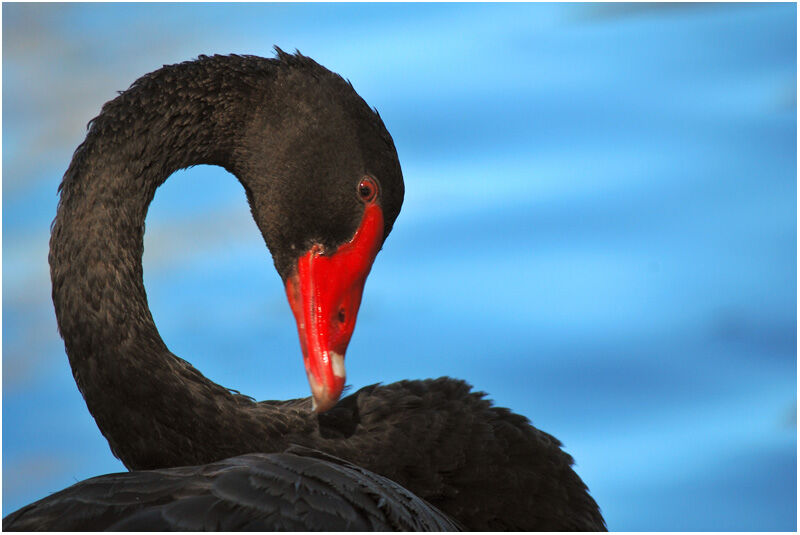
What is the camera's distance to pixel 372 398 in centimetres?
195

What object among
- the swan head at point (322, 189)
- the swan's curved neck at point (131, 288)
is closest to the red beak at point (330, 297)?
the swan head at point (322, 189)

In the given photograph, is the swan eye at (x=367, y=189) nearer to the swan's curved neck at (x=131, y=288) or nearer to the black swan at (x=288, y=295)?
the black swan at (x=288, y=295)

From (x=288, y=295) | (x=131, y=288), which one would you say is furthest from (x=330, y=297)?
(x=131, y=288)

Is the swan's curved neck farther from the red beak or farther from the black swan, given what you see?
the red beak

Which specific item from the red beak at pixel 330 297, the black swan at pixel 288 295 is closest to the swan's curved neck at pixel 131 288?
the black swan at pixel 288 295

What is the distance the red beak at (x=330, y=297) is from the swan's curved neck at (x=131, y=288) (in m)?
0.15

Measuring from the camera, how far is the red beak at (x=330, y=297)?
1788mm

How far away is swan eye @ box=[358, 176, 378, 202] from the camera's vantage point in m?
1.85

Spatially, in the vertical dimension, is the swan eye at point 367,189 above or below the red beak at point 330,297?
above

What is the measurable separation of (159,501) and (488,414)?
660 mm

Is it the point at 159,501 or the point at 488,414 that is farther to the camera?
the point at 488,414

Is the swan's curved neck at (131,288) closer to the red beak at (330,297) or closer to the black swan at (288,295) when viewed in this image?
the black swan at (288,295)

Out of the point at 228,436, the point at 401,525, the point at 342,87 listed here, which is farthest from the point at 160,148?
the point at 401,525

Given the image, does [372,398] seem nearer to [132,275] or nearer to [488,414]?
[488,414]
